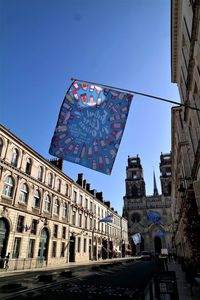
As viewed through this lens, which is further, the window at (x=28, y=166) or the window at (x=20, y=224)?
the window at (x=28, y=166)

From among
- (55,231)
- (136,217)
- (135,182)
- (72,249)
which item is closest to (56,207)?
(55,231)

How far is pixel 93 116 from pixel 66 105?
4.16ft

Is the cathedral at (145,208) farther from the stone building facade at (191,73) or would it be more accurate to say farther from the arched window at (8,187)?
the stone building facade at (191,73)

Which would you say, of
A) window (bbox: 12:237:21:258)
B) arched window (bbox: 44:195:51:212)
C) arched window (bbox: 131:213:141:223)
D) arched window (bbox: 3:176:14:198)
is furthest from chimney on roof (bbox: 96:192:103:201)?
arched window (bbox: 131:213:141:223)

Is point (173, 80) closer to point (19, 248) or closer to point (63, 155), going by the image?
point (63, 155)

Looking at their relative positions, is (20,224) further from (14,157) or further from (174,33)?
(174,33)

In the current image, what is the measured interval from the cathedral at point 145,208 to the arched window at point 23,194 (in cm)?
5582

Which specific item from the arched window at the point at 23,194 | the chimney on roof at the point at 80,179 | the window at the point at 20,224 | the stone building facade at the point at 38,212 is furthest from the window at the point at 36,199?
the chimney on roof at the point at 80,179

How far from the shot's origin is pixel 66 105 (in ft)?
29.2

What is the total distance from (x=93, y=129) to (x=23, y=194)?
1825 cm

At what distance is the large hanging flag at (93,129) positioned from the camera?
8328mm

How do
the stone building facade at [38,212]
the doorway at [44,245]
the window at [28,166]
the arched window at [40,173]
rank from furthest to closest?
the arched window at [40,173]
the doorway at [44,245]
the window at [28,166]
the stone building facade at [38,212]

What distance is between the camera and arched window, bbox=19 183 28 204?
2319 centimetres

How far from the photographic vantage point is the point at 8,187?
2142 cm
